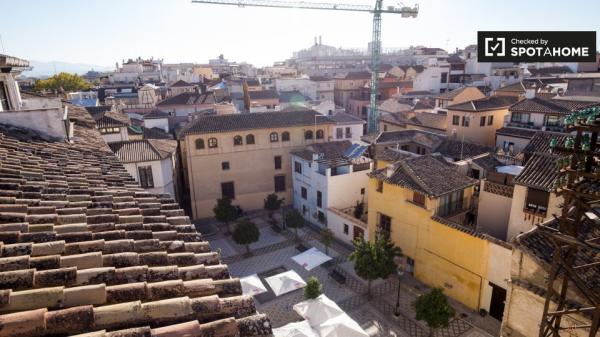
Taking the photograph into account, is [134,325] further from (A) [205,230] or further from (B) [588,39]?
(A) [205,230]

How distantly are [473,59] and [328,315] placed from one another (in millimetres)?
56896

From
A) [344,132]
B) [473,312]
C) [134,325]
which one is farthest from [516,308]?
[344,132]

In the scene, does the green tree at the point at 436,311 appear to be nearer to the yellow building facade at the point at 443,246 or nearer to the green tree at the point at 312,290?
the yellow building facade at the point at 443,246

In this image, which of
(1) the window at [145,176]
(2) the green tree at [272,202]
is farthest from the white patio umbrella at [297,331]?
(1) the window at [145,176]

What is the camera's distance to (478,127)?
112 feet

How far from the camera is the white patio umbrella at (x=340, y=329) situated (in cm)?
1440

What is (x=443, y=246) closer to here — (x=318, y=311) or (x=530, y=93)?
(x=318, y=311)

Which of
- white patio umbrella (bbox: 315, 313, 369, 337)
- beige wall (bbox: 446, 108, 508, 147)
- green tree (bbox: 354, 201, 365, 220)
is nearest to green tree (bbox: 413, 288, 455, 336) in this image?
white patio umbrella (bbox: 315, 313, 369, 337)

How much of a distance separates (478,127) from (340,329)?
26513mm

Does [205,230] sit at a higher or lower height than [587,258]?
lower

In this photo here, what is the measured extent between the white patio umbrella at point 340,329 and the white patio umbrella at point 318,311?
0.41m

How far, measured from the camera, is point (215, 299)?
4.11 metres

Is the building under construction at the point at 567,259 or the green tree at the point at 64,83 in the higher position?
the green tree at the point at 64,83

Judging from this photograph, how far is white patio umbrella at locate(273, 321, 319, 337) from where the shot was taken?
14539 millimetres
